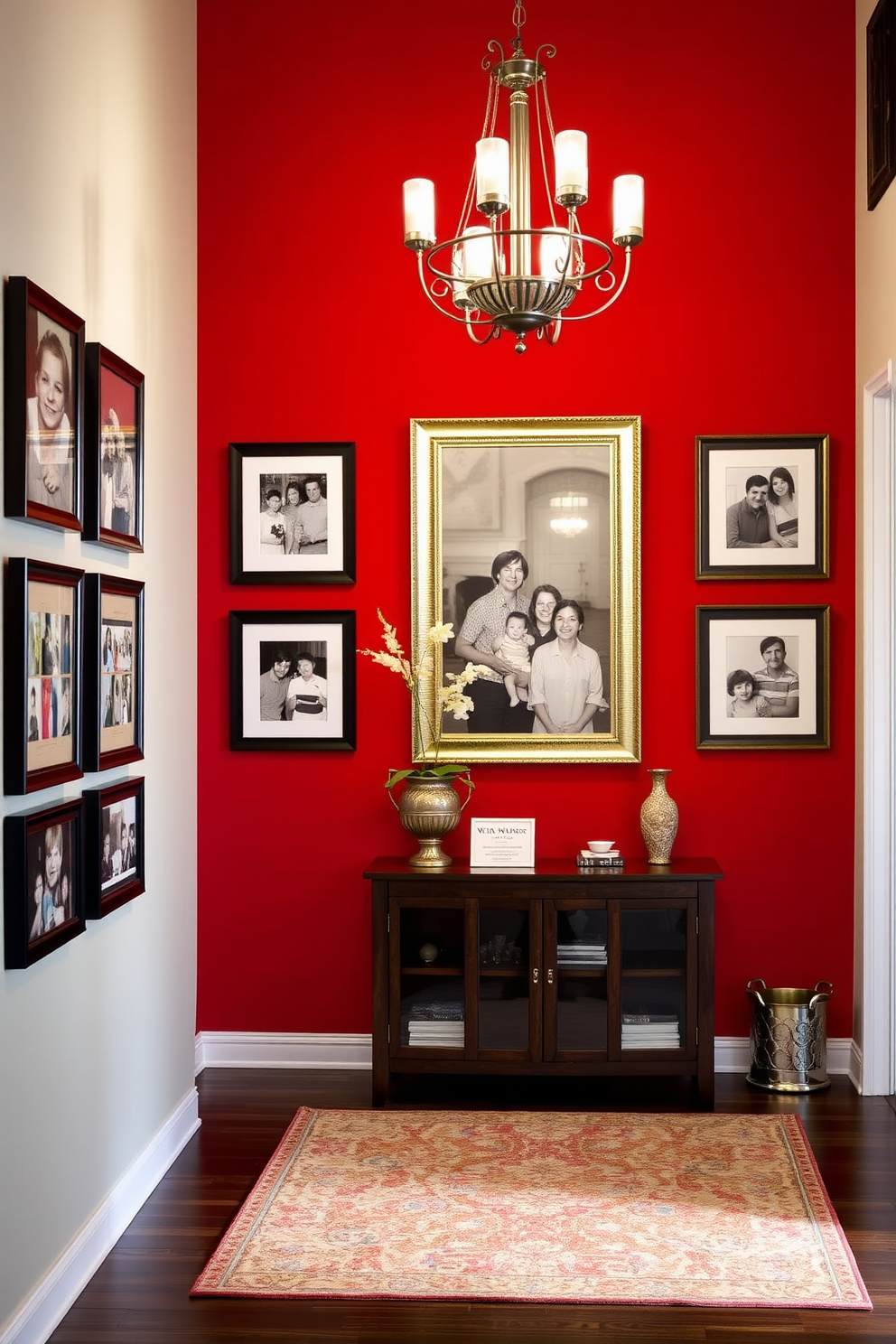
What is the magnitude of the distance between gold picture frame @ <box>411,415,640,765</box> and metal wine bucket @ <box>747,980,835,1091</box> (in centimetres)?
106

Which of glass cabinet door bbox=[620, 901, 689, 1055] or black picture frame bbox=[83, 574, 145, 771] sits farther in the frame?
glass cabinet door bbox=[620, 901, 689, 1055]

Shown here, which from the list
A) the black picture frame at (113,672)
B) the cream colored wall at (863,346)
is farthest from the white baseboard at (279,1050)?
the cream colored wall at (863,346)

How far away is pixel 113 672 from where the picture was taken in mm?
3471

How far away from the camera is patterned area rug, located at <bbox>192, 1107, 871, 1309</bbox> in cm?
306

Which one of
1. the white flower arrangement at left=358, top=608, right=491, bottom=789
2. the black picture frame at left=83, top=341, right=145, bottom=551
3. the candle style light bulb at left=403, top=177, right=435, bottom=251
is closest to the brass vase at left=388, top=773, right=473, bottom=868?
the white flower arrangement at left=358, top=608, right=491, bottom=789

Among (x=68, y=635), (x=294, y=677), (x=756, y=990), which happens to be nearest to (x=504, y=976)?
(x=756, y=990)

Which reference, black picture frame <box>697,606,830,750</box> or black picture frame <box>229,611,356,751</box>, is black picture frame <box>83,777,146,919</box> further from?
black picture frame <box>697,606,830,750</box>

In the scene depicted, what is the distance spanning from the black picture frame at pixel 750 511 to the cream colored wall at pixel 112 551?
1.91 m

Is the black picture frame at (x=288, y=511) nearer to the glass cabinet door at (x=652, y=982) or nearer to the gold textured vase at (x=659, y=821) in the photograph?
the gold textured vase at (x=659, y=821)

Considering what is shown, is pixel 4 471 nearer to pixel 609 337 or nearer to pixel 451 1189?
pixel 451 1189

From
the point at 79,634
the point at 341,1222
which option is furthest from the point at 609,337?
the point at 341,1222

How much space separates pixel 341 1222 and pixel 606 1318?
31.6 inches

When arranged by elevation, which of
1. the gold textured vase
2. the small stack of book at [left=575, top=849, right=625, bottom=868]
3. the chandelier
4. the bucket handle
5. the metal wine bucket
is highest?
the chandelier

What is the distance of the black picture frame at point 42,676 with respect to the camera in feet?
8.87
